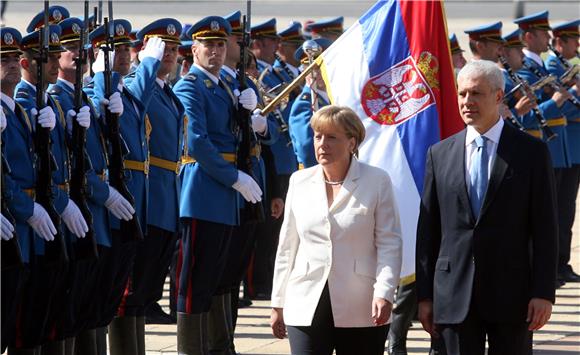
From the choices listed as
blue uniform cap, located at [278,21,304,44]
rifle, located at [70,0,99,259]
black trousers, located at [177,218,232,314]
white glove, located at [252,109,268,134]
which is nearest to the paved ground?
black trousers, located at [177,218,232,314]

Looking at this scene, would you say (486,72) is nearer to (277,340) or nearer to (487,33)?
(277,340)

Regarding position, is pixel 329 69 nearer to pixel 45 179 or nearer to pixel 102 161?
pixel 102 161

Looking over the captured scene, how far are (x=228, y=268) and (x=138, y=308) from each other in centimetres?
88

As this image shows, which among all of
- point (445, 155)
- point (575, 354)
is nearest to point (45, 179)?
point (445, 155)

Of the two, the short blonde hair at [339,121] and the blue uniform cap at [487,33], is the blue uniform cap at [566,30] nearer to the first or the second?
the blue uniform cap at [487,33]

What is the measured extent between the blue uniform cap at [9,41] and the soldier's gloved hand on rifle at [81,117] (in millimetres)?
475

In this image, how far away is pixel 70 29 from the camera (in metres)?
7.25

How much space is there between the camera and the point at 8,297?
6.16 m

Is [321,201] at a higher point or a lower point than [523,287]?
higher

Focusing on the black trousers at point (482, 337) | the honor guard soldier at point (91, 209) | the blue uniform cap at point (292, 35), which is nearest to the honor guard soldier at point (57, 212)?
the honor guard soldier at point (91, 209)

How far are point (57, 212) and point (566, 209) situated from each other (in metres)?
5.94

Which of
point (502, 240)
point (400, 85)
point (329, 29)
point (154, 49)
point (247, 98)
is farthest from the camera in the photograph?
point (329, 29)

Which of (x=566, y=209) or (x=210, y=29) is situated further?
(x=566, y=209)

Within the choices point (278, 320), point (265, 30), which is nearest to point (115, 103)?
point (278, 320)
